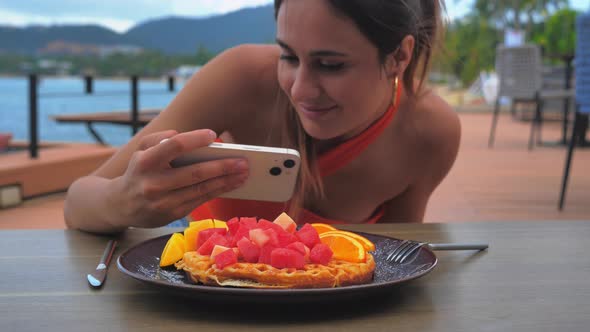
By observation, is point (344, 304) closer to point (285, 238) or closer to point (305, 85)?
point (285, 238)

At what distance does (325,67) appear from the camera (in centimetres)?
112

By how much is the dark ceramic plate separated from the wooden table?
0.02 metres

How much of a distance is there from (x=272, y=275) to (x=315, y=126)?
529mm

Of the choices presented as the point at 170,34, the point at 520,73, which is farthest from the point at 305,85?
the point at 520,73

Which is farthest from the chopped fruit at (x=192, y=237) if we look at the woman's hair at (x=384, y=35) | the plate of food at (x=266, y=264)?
the woman's hair at (x=384, y=35)

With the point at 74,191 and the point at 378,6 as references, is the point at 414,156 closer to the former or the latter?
the point at 378,6

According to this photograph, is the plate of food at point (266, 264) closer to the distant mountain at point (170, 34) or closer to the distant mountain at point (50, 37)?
the distant mountain at point (170, 34)

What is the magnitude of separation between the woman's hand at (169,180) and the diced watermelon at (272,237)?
142 millimetres

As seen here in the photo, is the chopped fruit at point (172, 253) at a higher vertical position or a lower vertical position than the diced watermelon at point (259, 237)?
lower

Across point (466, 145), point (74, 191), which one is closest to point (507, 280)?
point (74, 191)

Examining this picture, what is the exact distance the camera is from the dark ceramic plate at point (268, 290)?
64 centimetres

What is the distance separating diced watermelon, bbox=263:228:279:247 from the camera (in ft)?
2.38

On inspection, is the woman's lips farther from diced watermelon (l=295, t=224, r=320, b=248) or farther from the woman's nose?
diced watermelon (l=295, t=224, r=320, b=248)

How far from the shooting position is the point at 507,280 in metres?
0.80
